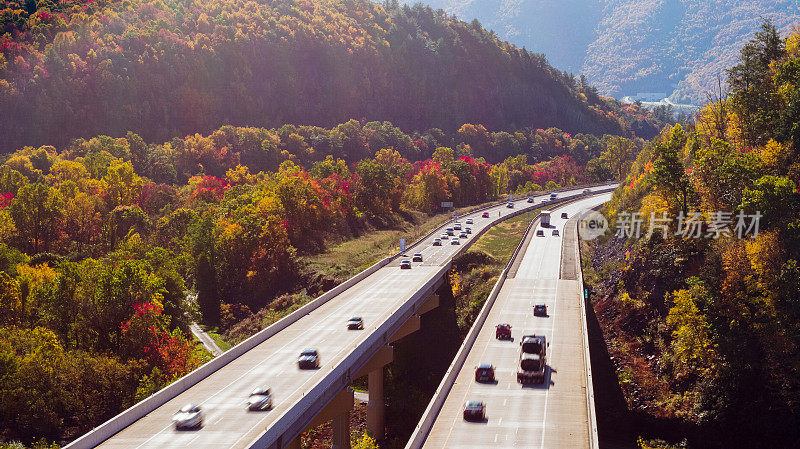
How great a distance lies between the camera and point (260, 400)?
40219 millimetres

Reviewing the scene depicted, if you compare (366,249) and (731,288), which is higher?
(366,249)

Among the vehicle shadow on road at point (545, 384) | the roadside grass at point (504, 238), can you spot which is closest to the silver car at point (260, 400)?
the vehicle shadow on road at point (545, 384)

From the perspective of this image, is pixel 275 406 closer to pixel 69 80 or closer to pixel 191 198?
pixel 191 198

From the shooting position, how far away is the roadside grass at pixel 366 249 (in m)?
97.4

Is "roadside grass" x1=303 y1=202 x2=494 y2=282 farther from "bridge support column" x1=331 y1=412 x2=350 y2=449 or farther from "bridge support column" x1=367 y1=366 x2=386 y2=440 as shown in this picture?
"bridge support column" x1=331 y1=412 x2=350 y2=449

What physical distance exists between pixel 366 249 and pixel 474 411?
7124cm

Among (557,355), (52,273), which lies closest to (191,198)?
(52,273)

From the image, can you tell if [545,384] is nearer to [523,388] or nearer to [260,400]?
[523,388]

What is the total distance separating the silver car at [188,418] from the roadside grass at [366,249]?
53626 millimetres

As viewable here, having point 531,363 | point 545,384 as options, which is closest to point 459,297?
point 531,363

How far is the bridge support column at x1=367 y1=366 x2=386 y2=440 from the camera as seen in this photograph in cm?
6169

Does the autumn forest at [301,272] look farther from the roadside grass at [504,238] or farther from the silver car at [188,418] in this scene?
the silver car at [188,418]

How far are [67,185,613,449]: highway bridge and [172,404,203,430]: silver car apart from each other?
446 mm

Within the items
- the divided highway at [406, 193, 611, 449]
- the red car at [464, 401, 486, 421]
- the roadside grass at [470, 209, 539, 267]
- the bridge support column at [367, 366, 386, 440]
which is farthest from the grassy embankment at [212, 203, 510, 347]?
the red car at [464, 401, 486, 421]
